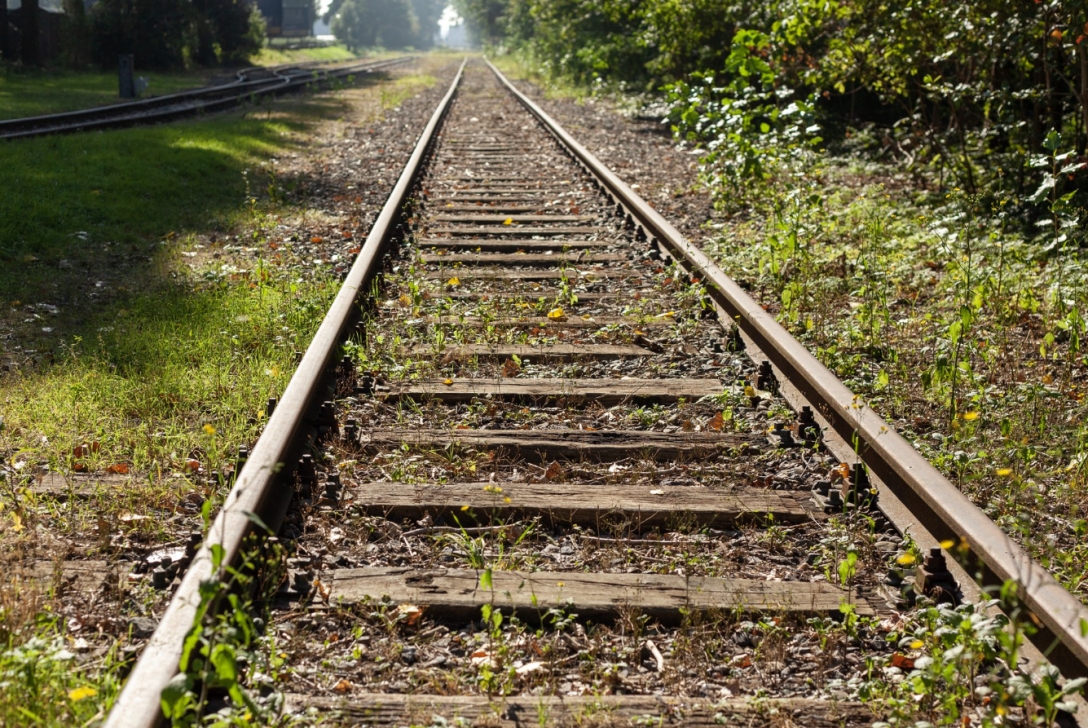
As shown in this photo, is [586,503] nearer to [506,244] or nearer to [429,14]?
[506,244]

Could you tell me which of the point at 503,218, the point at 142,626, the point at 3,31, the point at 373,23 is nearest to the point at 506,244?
the point at 503,218

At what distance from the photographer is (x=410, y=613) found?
2.71 meters

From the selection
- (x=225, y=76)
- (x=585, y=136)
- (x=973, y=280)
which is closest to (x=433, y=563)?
(x=973, y=280)

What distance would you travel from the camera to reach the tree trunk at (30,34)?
2366cm

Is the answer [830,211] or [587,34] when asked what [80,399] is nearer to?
[830,211]

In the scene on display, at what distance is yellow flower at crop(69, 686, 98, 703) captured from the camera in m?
2.14

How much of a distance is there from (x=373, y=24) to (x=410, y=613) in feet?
372

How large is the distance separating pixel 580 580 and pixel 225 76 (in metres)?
30.0

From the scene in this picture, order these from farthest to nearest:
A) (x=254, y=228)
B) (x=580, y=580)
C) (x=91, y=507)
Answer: (x=254, y=228) → (x=91, y=507) → (x=580, y=580)

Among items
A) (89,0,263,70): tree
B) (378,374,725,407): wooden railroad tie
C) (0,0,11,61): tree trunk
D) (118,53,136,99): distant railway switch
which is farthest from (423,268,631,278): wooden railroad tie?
(89,0,263,70): tree

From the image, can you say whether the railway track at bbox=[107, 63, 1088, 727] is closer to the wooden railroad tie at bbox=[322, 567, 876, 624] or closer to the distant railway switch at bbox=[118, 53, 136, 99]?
the wooden railroad tie at bbox=[322, 567, 876, 624]

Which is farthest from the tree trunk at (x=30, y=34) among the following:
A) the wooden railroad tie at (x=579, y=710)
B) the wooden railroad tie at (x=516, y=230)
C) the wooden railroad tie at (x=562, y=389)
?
the wooden railroad tie at (x=579, y=710)

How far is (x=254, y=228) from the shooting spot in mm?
7996

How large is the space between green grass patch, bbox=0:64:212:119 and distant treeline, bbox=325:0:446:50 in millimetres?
60177
